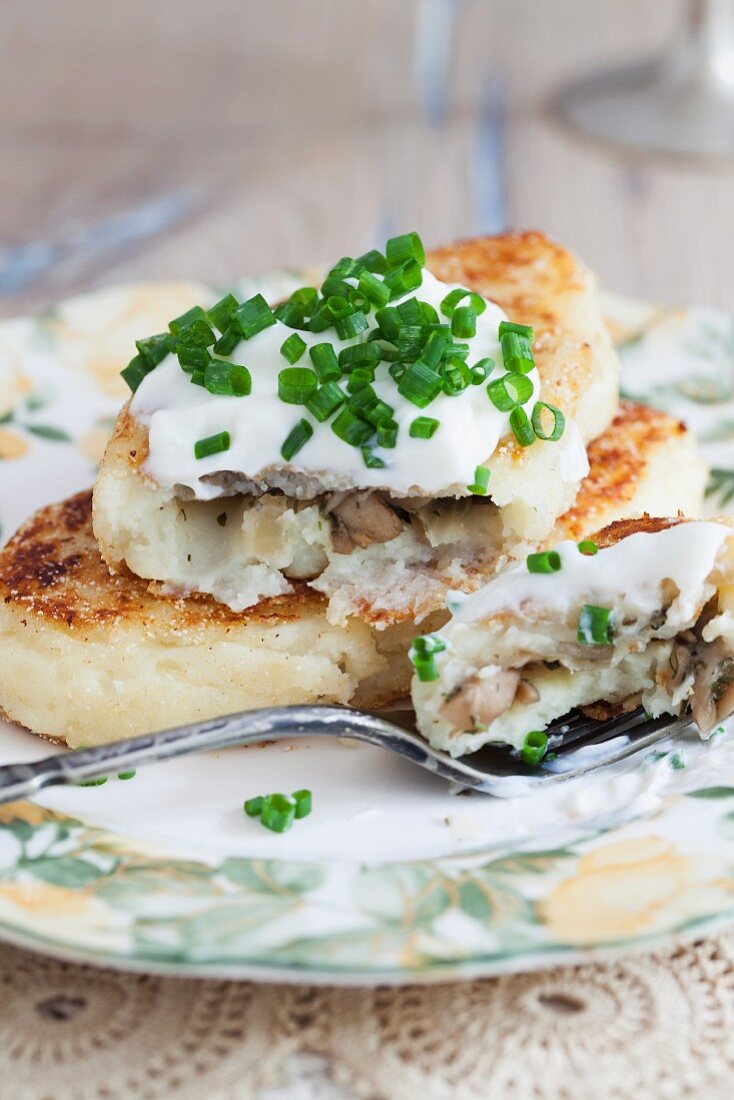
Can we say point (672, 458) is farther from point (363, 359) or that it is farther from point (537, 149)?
point (537, 149)

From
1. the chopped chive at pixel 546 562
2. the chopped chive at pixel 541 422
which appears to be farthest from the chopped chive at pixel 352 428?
the chopped chive at pixel 546 562

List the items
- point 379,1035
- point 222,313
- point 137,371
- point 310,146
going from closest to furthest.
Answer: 1. point 379,1035
2. point 222,313
3. point 137,371
4. point 310,146

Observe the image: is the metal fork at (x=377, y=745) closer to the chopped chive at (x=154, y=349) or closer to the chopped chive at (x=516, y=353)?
the chopped chive at (x=516, y=353)

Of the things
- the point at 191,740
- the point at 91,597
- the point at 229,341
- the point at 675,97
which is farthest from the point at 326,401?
the point at 675,97

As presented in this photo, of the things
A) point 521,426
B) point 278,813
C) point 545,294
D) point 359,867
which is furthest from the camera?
point 545,294

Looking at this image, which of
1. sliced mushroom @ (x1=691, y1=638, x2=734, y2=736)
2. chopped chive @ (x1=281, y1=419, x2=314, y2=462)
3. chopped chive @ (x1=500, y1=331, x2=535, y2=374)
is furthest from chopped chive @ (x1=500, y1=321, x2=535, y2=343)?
sliced mushroom @ (x1=691, y1=638, x2=734, y2=736)

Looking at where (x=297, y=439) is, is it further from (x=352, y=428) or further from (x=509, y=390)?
(x=509, y=390)
